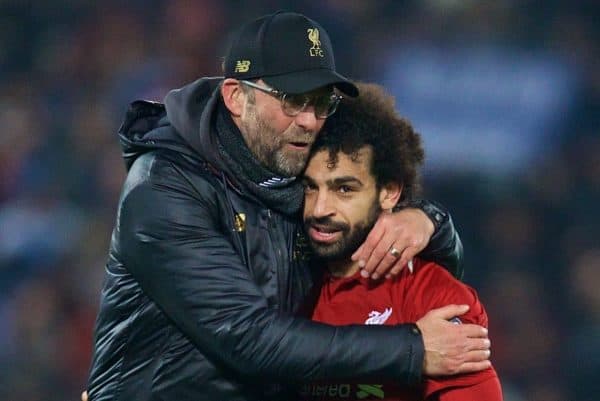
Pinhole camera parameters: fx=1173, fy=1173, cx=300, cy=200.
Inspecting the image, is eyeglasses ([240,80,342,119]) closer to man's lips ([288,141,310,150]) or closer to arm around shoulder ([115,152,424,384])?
man's lips ([288,141,310,150])

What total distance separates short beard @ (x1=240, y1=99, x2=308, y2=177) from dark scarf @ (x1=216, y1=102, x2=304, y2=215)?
2 cm

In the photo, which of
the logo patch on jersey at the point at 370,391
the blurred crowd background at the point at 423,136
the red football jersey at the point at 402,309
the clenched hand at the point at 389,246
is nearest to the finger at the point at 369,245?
the clenched hand at the point at 389,246

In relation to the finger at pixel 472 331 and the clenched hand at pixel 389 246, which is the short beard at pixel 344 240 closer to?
the clenched hand at pixel 389 246

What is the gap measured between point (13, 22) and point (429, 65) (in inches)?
107

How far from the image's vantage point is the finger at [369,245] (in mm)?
3162

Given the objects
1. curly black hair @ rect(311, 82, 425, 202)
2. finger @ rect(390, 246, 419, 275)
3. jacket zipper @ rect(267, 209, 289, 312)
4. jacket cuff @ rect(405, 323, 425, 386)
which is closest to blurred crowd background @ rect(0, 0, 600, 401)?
curly black hair @ rect(311, 82, 425, 202)

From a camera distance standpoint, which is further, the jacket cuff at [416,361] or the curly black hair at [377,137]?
the curly black hair at [377,137]

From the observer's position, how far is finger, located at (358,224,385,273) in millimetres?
3162

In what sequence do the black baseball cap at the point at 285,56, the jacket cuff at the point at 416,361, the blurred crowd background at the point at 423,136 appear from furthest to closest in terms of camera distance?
the blurred crowd background at the point at 423,136, the black baseball cap at the point at 285,56, the jacket cuff at the point at 416,361

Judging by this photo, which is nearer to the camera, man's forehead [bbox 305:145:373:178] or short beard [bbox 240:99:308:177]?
short beard [bbox 240:99:308:177]

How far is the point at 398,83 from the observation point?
708cm

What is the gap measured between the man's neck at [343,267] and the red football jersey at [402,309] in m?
0.02

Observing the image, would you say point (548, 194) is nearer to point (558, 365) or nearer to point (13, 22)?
point (558, 365)

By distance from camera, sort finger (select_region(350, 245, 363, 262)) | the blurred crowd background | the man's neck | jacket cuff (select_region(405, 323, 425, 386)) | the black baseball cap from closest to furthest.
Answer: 1. jacket cuff (select_region(405, 323, 425, 386))
2. the black baseball cap
3. finger (select_region(350, 245, 363, 262))
4. the man's neck
5. the blurred crowd background
